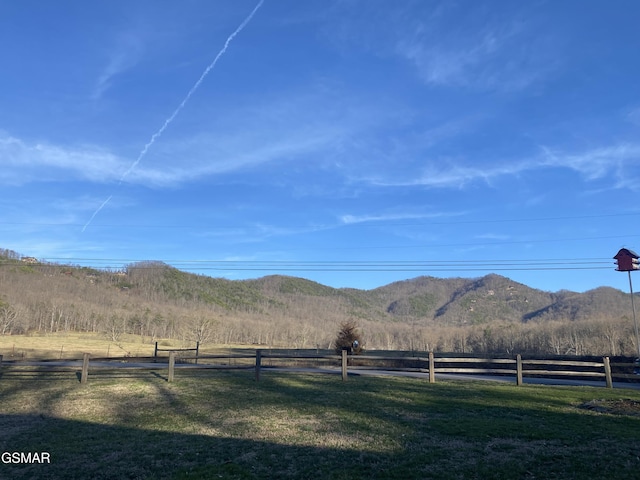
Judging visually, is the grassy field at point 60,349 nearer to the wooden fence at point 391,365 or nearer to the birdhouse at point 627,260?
the wooden fence at point 391,365

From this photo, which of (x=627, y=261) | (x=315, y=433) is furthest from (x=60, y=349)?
(x=627, y=261)

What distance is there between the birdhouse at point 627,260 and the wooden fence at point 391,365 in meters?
5.58

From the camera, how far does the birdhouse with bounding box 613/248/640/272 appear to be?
24.3 metres

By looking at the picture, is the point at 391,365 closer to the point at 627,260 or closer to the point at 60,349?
the point at 627,260

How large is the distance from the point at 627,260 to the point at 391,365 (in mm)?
15688

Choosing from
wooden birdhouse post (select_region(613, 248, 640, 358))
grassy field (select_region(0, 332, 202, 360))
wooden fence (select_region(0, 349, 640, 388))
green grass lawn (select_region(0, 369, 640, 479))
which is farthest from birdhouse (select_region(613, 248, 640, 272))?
grassy field (select_region(0, 332, 202, 360))

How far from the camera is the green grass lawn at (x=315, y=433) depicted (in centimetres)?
639

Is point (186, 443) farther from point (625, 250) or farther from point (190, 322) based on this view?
point (190, 322)

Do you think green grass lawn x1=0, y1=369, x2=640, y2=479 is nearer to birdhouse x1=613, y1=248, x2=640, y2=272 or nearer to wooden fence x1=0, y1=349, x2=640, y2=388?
wooden fence x1=0, y1=349, x2=640, y2=388

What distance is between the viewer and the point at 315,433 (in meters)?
8.62

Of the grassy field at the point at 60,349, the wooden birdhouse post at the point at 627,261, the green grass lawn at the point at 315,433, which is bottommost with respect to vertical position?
the grassy field at the point at 60,349

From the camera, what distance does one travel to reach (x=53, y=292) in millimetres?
130750

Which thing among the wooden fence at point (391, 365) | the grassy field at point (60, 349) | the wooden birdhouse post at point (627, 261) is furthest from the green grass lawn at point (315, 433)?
the grassy field at point (60, 349)

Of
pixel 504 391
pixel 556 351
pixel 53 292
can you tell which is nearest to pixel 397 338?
pixel 556 351
